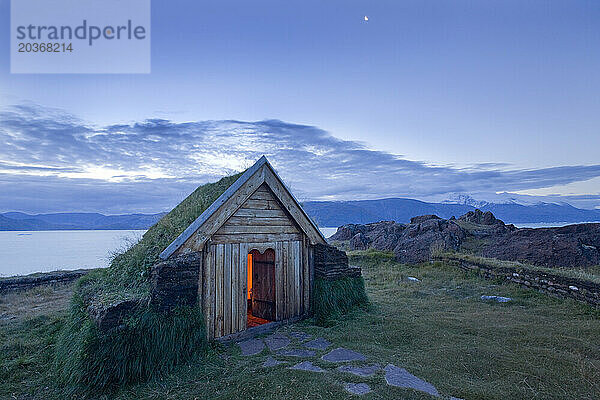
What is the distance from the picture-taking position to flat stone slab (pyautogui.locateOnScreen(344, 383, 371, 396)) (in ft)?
15.5

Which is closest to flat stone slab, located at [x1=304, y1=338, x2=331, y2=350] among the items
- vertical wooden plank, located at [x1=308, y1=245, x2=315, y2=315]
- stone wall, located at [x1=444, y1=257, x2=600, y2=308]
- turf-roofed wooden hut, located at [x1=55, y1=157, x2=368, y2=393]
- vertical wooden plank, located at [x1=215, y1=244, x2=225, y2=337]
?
turf-roofed wooden hut, located at [x1=55, y1=157, x2=368, y2=393]

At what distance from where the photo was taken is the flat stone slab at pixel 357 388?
15.5ft

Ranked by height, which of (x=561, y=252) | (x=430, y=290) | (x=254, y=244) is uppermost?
(x=254, y=244)

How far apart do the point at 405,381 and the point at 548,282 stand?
863cm

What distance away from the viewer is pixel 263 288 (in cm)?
929

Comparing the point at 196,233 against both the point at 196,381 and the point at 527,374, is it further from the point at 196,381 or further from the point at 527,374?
the point at 527,374

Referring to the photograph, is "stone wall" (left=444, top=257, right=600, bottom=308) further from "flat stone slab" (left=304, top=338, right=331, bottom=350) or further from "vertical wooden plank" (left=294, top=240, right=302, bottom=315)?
"vertical wooden plank" (left=294, top=240, right=302, bottom=315)

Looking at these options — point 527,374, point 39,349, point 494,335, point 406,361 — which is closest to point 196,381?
point 406,361

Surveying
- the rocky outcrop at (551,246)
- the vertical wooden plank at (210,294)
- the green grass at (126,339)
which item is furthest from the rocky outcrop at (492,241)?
the green grass at (126,339)

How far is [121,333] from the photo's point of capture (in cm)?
530

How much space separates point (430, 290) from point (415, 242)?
7.57 metres

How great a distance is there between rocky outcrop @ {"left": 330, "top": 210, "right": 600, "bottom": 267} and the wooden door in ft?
39.5

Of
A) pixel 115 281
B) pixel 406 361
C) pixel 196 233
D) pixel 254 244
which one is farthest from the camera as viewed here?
pixel 254 244

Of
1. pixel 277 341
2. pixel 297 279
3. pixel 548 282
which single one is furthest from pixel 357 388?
pixel 548 282
